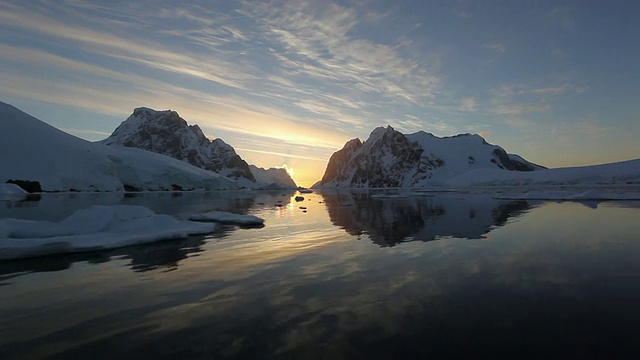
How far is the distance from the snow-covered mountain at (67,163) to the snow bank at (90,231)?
99.9 meters

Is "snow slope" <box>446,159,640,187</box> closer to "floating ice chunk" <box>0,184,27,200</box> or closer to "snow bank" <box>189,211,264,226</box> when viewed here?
"snow bank" <box>189,211,264,226</box>

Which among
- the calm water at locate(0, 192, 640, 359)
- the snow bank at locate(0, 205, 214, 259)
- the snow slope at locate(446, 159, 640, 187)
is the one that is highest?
the snow slope at locate(446, 159, 640, 187)

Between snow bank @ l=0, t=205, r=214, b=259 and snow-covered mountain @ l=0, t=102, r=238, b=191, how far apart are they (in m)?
99.9

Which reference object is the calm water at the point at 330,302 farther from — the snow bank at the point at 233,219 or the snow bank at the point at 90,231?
the snow bank at the point at 233,219

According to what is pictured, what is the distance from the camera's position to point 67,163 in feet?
337

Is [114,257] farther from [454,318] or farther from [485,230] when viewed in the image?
[485,230]

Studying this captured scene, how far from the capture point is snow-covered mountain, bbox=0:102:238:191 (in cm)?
9512

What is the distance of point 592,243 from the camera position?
13609 mm

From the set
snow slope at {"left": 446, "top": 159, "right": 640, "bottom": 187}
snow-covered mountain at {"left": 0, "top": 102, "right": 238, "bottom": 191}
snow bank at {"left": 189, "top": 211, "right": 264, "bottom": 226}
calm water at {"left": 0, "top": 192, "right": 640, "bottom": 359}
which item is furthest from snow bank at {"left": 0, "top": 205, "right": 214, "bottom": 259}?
snow slope at {"left": 446, "top": 159, "right": 640, "bottom": 187}

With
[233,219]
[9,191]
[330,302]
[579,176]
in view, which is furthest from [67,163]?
[579,176]

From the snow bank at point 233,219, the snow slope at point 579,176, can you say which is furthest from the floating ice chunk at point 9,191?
the snow slope at point 579,176

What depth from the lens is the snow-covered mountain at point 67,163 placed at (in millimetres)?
95125

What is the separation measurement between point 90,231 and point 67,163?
111 metres

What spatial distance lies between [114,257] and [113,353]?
861 cm
